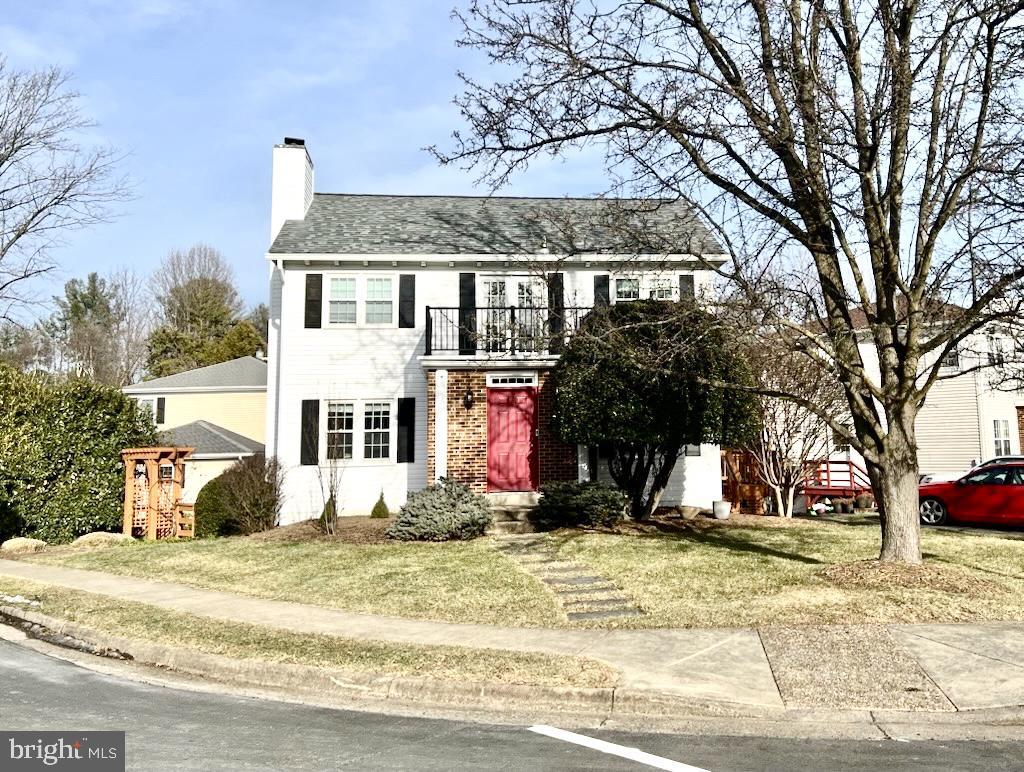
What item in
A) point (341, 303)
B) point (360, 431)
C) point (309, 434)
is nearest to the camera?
point (309, 434)

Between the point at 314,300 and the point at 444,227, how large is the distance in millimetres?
3921

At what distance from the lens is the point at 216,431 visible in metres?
26.8

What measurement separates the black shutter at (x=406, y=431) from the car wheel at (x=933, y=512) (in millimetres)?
11428

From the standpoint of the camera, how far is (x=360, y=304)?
57.0 ft

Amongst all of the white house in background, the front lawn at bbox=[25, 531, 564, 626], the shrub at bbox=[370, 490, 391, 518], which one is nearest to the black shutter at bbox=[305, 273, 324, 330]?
the white house in background

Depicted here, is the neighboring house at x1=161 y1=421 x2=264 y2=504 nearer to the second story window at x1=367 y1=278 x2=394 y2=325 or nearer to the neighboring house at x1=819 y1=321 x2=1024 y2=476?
the second story window at x1=367 y1=278 x2=394 y2=325

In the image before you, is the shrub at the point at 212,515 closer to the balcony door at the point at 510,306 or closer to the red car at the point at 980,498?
the balcony door at the point at 510,306

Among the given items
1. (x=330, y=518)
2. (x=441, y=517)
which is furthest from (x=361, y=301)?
(x=441, y=517)

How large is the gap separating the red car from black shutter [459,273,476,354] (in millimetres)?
10475

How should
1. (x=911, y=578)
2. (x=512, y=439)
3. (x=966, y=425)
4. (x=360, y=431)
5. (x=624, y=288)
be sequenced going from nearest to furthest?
(x=911, y=578), (x=512, y=439), (x=360, y=431), (x=624, y=288), (x=966, y=425)

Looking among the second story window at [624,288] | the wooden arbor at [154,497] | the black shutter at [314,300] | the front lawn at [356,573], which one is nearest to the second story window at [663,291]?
the second story window at [624,288]

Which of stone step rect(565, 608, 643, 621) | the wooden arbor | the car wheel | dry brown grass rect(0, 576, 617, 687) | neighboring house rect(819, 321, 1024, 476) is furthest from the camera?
neighboring house rect(819, 321, 1024, 476)

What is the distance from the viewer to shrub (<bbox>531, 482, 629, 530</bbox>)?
1383 centimetres

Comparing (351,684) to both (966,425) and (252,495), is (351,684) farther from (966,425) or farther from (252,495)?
(966,425)
